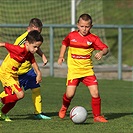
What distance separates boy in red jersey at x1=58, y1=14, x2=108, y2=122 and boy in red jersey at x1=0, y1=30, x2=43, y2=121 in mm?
620

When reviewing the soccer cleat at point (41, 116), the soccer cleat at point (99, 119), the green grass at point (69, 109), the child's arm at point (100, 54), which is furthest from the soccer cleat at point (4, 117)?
the child's arm at point (100, 54)

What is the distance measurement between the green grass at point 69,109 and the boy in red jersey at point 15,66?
1.22ft

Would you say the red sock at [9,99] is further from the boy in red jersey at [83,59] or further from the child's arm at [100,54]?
the child's arm at [100,54]

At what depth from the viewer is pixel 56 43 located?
66.8ft

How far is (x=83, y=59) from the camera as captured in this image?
31.3 ft

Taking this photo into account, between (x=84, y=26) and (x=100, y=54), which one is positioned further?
(x=84, y=26)

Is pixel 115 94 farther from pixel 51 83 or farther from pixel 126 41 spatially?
pixel 126 41

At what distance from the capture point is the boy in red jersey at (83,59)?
31.0ft

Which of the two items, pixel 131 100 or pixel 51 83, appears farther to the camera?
pixel 51 83

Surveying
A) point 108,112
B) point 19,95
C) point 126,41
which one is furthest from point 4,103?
point 126,41

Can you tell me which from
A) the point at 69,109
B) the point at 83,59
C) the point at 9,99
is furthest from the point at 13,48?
the point at 69,109

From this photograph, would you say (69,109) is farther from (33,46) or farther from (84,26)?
(33,46)

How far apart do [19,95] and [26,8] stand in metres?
12.8

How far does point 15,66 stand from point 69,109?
2.19 m
